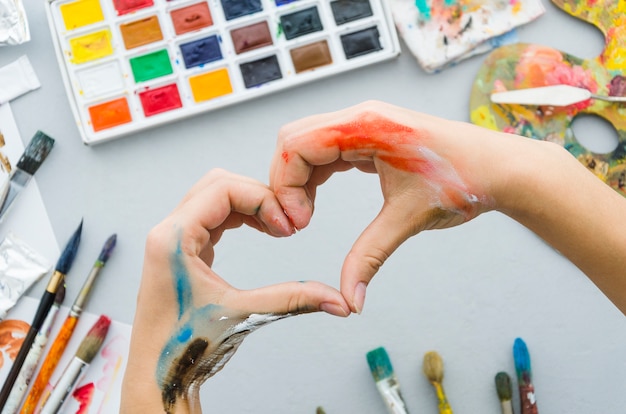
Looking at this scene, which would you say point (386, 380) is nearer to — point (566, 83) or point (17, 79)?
point (566, 83)

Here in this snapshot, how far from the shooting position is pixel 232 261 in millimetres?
993

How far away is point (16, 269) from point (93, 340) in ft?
0.60

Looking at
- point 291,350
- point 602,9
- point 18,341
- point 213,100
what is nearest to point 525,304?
point 291,350

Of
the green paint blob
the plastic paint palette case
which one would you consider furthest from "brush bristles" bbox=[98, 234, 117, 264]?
the green paint blob

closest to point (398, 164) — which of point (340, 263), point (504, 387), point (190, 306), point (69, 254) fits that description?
point (190, 306)

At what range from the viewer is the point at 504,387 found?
928mm

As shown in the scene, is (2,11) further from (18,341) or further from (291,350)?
(291,350)

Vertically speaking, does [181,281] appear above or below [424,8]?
below

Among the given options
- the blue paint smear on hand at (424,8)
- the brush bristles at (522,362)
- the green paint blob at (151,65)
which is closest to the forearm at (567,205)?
the brush bristles at (522,362)

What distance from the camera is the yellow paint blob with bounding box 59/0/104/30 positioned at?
3.24 ft

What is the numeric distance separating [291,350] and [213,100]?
434 millimetres

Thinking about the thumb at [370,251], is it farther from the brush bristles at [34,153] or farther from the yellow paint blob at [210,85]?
the brush bristles at [34,153]

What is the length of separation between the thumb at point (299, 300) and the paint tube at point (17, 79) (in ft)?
2.19

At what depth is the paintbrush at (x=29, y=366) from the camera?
953 mm
